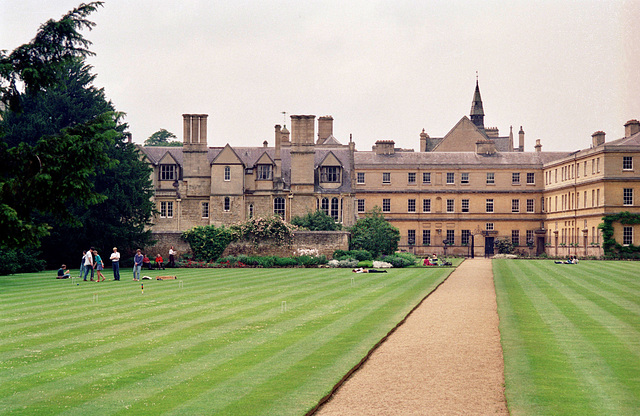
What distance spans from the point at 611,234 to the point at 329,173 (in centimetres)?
2664

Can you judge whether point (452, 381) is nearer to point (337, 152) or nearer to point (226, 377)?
point (226, 377)

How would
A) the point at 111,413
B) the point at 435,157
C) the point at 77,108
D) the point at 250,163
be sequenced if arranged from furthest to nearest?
the point at 435,157 < the point at 250,163 < the point at 77,108 < the point at 111,413

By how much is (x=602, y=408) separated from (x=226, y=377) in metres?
5.74

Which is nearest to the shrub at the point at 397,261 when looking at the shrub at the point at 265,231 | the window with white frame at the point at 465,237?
the shrub at the point at 265,231

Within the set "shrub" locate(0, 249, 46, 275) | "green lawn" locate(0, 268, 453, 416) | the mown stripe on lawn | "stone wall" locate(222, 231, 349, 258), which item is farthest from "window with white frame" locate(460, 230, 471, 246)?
the mown stripe on lawn

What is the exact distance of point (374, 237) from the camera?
51.1m

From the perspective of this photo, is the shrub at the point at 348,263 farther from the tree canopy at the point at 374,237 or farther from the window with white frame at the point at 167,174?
the window with white frame at the point at 167,174

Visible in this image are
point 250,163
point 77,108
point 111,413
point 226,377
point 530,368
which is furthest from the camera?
point 250,163

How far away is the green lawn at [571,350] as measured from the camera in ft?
33.2

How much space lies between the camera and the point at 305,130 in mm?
63031

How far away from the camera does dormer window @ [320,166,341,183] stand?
2601 inches

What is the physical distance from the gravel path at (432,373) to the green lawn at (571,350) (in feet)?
1.08

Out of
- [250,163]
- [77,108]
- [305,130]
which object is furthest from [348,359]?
[250,163]

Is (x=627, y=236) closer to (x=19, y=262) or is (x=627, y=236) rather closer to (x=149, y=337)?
(x=19, y=262)
